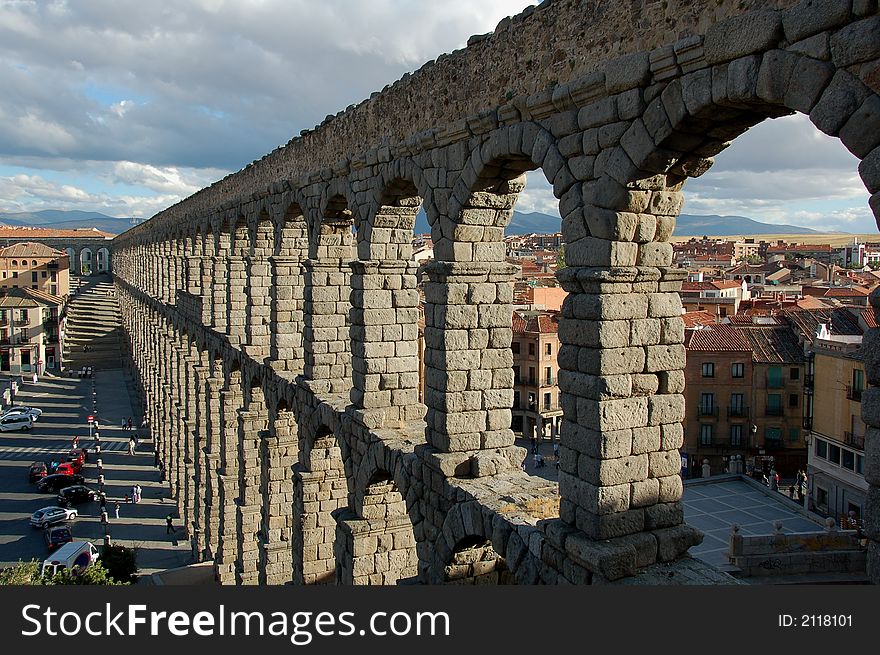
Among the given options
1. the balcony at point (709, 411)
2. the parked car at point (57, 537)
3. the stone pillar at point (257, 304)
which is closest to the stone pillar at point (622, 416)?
the stone pillar at point (257, 304)

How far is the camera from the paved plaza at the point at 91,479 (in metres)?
29.1

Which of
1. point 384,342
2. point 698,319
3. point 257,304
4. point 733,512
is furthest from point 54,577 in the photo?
point 698,319

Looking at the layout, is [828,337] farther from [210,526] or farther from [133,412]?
[133,412]

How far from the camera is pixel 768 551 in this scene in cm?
1991

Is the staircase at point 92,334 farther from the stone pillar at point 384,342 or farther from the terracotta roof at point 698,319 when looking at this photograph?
the stone pillar at point 384,342

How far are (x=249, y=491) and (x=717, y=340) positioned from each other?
22318mm

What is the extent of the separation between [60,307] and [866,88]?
7274cm

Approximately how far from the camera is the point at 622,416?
7734 millimetres

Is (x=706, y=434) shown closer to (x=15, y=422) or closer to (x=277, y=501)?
(x=277, y=501)

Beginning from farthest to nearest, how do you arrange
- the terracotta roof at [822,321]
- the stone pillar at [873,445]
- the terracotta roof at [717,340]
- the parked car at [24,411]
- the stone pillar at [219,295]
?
1. the parked car at [24,411]
2. the terracotta roof at [717,340]
3. the terracotta roof at [822,321]
4. the stone pillar at [219,295]
5. the stone pillar at [873,445]

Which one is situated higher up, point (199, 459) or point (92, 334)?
point (92, 334)

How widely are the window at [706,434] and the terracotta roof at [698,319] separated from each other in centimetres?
485

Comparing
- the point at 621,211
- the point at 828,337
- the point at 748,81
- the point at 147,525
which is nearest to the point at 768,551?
the point at 828,337

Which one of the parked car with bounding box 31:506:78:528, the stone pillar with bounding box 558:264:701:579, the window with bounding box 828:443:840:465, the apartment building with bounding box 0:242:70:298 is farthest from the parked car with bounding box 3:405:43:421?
the stone pillar with bounding box 558:264:701:579
